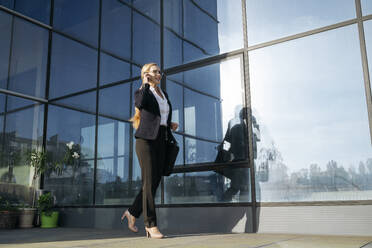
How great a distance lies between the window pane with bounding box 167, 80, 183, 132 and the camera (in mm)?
4074

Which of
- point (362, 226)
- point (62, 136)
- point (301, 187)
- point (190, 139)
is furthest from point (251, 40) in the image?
point (62, 136)

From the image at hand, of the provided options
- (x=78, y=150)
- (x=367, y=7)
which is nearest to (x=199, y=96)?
(x=367, y=7)

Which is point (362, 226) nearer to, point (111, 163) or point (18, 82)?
point (111, 163)

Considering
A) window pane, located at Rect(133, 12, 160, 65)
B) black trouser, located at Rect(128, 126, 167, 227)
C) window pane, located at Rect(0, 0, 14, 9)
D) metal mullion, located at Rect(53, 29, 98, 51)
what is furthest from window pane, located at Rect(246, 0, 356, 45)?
window pane, located at Rect(0, 0, 14, 9)

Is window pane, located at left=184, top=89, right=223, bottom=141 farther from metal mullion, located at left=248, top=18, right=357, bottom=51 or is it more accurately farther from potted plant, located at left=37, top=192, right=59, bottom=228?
potted plant, located at left=37, top=192, right=59, bottom=228

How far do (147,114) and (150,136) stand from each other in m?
0.18

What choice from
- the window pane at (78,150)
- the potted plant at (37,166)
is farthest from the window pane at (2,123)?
the window pane at (78,150)

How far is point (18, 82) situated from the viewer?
527 cm

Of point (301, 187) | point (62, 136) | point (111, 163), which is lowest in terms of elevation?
point (301, 187)

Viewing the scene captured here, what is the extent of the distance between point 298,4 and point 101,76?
8.82 ft

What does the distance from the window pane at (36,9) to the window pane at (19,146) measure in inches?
50.9

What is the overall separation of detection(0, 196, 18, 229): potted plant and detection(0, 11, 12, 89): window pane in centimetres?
154

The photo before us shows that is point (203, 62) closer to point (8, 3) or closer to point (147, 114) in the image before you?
point (147, 114)

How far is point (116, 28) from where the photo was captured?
5121 millimetres
